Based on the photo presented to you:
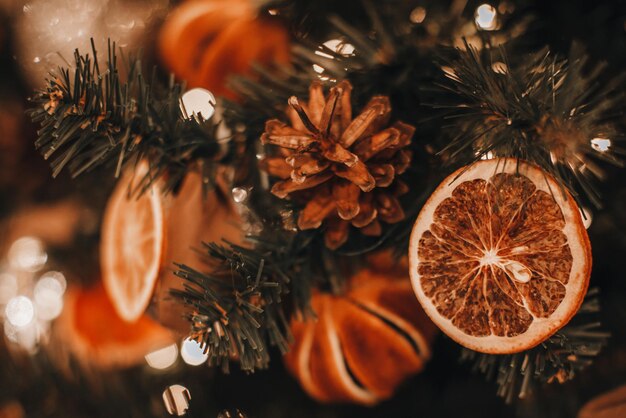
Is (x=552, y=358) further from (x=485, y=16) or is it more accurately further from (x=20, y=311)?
(x=20, y=311)

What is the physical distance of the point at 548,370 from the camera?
0.39 meters

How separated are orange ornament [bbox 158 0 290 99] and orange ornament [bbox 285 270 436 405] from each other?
0.77ft

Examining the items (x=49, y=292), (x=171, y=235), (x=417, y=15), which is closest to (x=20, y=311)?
(x=49, y=292)

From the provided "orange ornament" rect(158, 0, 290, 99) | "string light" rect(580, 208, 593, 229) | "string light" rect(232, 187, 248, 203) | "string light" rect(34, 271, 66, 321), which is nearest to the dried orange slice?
"string light" rect(580, 208, 593, 229)

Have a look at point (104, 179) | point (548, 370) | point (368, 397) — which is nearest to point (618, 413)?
point (548, 370)

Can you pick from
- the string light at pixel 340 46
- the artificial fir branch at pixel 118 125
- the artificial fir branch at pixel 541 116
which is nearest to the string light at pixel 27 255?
the artificial fir branch at pixel 118 125

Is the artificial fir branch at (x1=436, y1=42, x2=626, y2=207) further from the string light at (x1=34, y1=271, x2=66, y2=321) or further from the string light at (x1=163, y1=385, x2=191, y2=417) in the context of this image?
the string light at (x1=34, y1=271, x2=66, y2=321)

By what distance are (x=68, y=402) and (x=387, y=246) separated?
1.21 ft

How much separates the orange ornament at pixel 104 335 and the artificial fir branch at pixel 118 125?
22 centimetres

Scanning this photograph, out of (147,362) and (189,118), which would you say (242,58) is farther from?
(147,362)

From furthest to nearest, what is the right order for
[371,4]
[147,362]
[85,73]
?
[147,362] → [371,4] → [85,73]

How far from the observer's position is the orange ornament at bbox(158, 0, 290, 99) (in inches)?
21.5

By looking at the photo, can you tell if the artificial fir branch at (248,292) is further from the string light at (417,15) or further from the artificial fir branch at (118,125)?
the string light at (417,15)

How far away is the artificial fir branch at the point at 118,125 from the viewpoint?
1.16 ft
